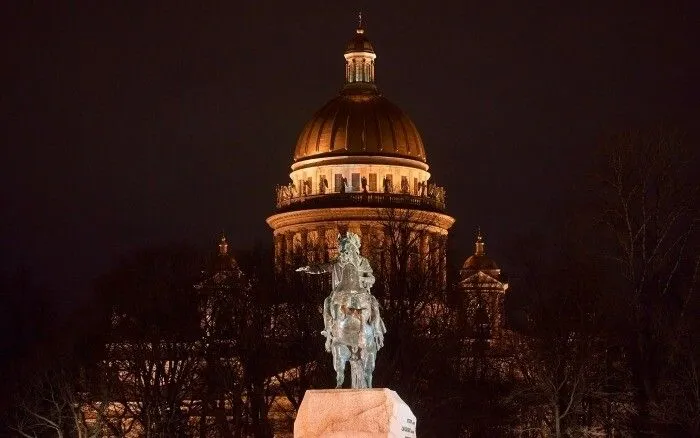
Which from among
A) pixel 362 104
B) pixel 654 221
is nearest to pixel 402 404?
pixel 654 221

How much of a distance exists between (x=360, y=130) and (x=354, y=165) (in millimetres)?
2145

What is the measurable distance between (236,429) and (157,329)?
870 centimetres

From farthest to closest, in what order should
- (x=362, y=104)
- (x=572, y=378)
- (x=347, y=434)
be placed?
(x=362, y=104), (x=572, y=378), (x=347, y=434)

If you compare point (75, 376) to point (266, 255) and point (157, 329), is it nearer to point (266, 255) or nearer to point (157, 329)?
point (157, 329)

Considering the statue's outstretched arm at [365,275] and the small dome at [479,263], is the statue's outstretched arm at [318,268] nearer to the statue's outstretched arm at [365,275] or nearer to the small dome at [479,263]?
the statue's outstretched arm at [365,275]

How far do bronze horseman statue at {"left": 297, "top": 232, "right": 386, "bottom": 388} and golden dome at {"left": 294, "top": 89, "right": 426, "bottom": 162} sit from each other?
330ft

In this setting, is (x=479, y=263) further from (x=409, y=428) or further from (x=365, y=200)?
(x=409, y=428)

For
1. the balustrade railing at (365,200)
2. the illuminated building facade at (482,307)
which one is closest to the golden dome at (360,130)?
the balustrade railing at (365,200)

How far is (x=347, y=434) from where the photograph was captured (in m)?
48.2

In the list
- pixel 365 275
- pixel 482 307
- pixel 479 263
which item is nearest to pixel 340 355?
pixel 365 275

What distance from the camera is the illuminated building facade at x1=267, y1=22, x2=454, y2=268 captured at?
147125 mm

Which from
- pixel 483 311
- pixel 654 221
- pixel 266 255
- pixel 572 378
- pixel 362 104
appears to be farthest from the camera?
pixel 362 104

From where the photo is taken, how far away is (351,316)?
164 ft

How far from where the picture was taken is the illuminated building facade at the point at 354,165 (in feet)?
483
